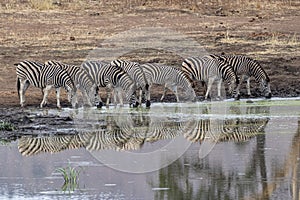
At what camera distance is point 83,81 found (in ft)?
58.0

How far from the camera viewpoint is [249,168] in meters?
10.3

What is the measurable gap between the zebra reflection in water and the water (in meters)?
0.01

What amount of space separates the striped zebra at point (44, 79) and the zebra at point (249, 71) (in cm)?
403

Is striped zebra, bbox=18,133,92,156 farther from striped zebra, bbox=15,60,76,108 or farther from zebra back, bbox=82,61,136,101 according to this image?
zebra back, bbox=82,61,136,101

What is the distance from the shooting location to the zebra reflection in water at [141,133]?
39.9 ft

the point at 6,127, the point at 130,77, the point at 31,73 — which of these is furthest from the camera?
the point at 130,77

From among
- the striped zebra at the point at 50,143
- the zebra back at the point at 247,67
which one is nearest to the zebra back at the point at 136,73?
the zebra back at the point at 247,67

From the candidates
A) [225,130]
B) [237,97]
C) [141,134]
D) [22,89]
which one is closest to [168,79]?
[237,97]

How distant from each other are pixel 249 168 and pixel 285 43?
45.4 feet

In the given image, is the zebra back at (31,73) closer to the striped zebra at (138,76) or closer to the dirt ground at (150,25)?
the dirt ground at (150,25)

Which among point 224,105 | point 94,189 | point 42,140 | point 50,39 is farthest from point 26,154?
point 50,39

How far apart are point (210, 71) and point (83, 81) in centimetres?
317

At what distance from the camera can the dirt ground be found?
21000mm

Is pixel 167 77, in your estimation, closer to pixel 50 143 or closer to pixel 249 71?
pixel 249 71
